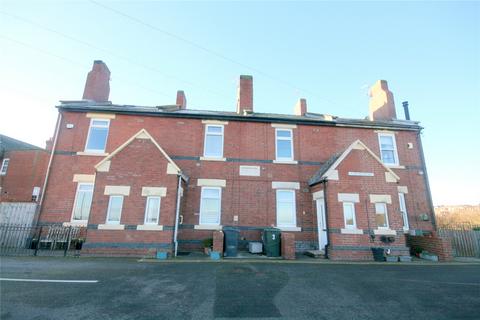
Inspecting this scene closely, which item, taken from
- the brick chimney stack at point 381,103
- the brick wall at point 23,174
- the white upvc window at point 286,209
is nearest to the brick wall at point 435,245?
the white upvc window at point 286,209

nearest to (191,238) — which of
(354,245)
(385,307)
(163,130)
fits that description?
(163,130)

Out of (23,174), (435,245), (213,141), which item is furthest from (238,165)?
(23,174)

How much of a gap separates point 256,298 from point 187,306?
1681 millimetres

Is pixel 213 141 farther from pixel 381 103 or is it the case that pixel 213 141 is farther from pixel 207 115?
pixel 381 103

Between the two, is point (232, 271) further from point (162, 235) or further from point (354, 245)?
point (354, 245)

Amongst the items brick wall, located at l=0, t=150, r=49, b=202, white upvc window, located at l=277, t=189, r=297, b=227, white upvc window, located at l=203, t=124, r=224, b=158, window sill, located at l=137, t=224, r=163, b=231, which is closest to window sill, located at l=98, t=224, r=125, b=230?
window sill, located at l=137, t=224, r=163, b=231

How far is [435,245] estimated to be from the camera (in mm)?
11188

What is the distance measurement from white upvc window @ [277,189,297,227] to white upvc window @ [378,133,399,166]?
7383mm

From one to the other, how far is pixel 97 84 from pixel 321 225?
58.3 ft

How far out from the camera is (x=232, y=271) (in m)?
7.67

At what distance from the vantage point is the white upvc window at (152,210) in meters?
10.6

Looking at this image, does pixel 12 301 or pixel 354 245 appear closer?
pixel 12 301

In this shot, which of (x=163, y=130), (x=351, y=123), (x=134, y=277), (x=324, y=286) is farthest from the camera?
(x=351, y=123)

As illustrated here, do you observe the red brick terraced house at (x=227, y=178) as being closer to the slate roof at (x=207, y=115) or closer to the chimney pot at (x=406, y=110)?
the slate roof at (x=207, y=115)
